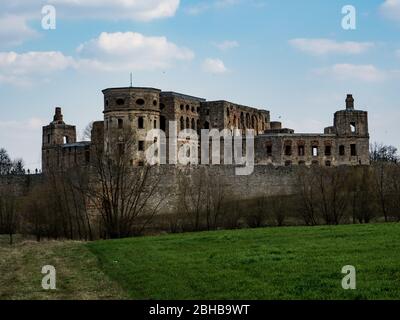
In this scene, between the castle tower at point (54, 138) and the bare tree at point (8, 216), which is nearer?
the bare tree at point (8, 216)

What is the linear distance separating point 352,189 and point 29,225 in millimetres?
20900

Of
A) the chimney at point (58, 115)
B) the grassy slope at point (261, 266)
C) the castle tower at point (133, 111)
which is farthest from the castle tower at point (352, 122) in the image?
the grassy slope at point (261, 266)

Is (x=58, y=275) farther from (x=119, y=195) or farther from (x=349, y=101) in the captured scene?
(x=349, y=101)

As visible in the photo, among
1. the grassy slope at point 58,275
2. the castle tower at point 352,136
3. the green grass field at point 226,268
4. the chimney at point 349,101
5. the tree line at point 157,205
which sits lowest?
A: the grassy slope at point 58,275

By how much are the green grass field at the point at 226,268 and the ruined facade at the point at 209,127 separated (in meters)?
37.1

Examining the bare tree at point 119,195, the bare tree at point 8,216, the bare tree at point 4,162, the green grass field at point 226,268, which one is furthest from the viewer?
the bare tree at point 4,162

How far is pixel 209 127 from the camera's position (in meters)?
71.4

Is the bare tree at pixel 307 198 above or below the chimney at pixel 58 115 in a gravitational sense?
below

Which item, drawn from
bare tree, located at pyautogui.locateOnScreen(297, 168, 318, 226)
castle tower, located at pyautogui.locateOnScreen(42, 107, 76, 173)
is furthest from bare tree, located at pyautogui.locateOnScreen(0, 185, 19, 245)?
castle tower, located at pyautogui.locateOnScreen(42, 107, 76, 173)

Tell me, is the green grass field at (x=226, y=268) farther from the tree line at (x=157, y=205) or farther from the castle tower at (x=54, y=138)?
the castle tower at (x=54, y=138)

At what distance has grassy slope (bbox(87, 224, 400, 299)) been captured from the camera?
14039mm

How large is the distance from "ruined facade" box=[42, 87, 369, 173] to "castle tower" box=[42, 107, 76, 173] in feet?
3.79

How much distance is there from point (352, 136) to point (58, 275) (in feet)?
180

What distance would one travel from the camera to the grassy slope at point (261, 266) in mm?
14039
